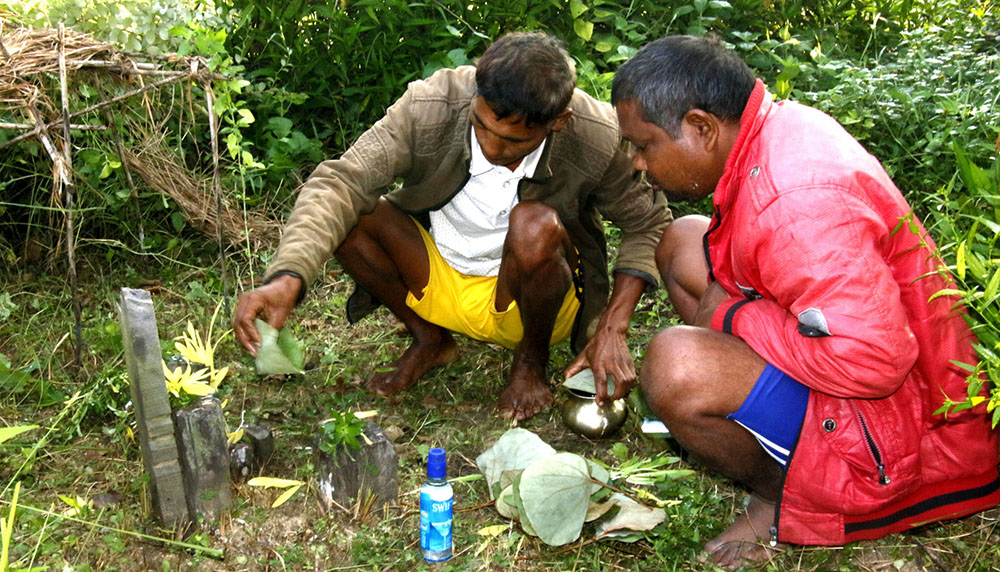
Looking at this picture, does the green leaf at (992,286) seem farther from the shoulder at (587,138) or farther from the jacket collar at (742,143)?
the shoulder at (587,138)

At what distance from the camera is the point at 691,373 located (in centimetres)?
229

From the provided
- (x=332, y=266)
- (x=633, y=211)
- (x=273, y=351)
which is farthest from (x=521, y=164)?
(x=332, y=266)

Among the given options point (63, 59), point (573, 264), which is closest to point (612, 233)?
point (573, 264)

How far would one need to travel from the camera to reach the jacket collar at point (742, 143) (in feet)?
7.32

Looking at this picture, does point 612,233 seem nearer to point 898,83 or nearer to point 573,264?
point 573,264

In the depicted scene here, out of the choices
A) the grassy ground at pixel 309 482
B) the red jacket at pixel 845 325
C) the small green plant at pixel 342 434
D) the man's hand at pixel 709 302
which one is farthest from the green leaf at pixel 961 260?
the small green plant at pixel 342 434

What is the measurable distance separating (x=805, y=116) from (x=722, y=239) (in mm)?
390

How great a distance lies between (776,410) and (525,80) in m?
1.18

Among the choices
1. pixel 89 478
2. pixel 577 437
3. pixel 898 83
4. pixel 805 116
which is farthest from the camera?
pixel 898 83

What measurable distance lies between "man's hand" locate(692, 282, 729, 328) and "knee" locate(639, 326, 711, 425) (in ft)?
0.89

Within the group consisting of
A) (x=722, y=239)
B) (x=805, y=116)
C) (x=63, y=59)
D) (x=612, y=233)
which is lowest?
(x=612, y=233)

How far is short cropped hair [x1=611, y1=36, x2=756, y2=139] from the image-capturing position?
229 centimetres

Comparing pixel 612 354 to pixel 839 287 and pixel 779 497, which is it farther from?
pixel 839 287

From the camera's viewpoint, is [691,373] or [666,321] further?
[666,321]
